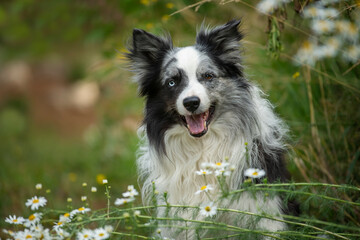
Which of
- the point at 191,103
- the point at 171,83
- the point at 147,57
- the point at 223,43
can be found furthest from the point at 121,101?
the point at 191,103

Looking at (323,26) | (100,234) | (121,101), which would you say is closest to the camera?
(100,234)

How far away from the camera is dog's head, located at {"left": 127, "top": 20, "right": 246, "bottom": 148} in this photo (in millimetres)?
3498

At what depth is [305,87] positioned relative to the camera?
4590mm

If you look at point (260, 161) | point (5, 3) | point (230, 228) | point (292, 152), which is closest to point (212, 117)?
point (260, 161)

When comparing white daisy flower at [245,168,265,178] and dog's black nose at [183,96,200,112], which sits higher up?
dog's black nose at [183,96,200,112]

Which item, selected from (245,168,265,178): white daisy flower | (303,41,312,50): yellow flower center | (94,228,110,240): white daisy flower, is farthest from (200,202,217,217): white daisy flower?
(303,41,312,50): yellow flower center

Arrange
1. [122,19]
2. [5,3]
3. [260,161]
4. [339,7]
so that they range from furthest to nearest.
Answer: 1. [5,3]
2. [122,19]
3. [339,7]
4. [260,161]

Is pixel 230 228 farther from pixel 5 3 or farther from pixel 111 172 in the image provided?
pixel 5 3

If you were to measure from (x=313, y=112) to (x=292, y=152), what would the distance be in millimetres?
622

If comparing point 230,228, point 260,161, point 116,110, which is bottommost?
point 230,228

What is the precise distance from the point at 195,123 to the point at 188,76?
394mm

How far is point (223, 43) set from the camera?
3.69m

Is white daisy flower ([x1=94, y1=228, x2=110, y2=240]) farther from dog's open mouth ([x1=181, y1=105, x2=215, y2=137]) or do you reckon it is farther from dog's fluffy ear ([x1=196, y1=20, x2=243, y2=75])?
dog's fluffy ear ([x1=196, y1=20, x2=243, y2=75])

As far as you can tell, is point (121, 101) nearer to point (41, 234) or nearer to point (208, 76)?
point (208, 76)
